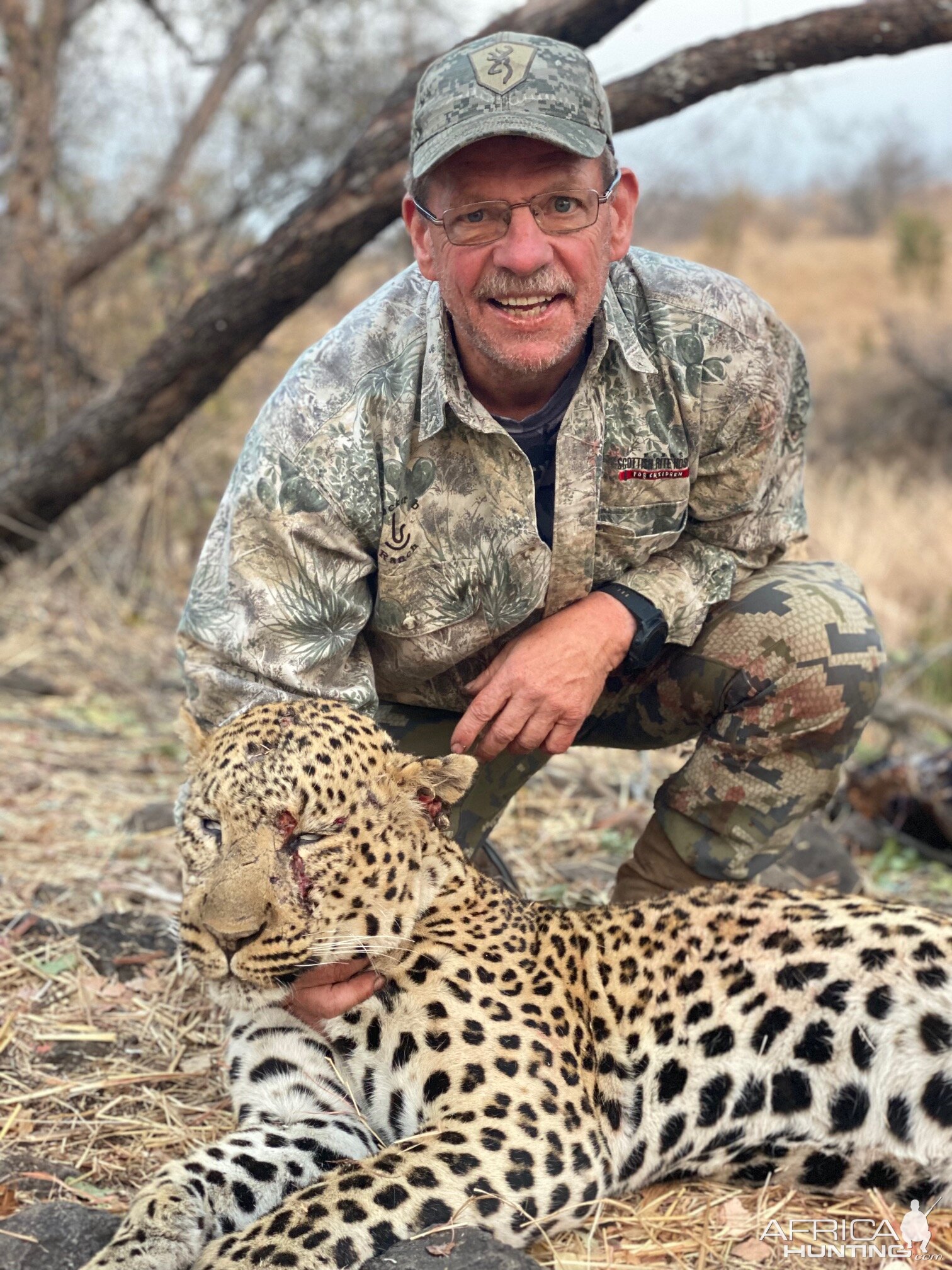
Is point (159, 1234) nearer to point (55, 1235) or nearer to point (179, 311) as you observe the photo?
point (55, 1235)

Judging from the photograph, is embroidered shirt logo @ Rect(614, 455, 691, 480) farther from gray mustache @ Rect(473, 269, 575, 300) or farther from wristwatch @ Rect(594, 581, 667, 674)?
gray mustache @ Rect(473, 269, 575, 300)

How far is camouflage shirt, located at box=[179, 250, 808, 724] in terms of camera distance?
413 centimetres

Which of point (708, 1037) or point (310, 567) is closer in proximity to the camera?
point (708, 1037)

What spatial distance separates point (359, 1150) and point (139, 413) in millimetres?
4793

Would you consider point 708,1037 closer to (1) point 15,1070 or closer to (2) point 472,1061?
(2) point 472,1061

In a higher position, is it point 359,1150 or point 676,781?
point 676,781

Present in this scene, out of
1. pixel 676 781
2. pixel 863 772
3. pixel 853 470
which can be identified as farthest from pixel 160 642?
pixel 853 470

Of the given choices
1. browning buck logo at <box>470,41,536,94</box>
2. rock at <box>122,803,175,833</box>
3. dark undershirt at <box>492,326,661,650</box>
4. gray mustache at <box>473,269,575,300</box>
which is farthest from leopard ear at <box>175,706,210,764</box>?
rock at <box>122,803,175,833</box>

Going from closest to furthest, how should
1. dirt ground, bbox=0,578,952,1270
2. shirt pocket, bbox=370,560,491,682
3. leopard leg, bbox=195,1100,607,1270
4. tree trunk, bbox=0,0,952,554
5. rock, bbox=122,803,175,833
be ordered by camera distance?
leopard leg, bbox=195,1100,607,1270, dirt ground, bbox=0,578,952,1270, shirt pocket, bbox=370,560,491,682, tree trunk, bbox=0,0,952,554, rock, bbox=122,803,175,833

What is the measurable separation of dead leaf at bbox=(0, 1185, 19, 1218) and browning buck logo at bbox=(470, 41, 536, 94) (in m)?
3.24

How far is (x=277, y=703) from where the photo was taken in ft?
12.2

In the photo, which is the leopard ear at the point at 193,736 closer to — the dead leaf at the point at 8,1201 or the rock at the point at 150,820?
the dead leaf at the point at 8,1201

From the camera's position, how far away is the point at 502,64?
13.4ft

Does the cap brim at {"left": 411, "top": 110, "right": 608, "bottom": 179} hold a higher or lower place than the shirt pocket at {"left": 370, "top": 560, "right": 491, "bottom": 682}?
higher
